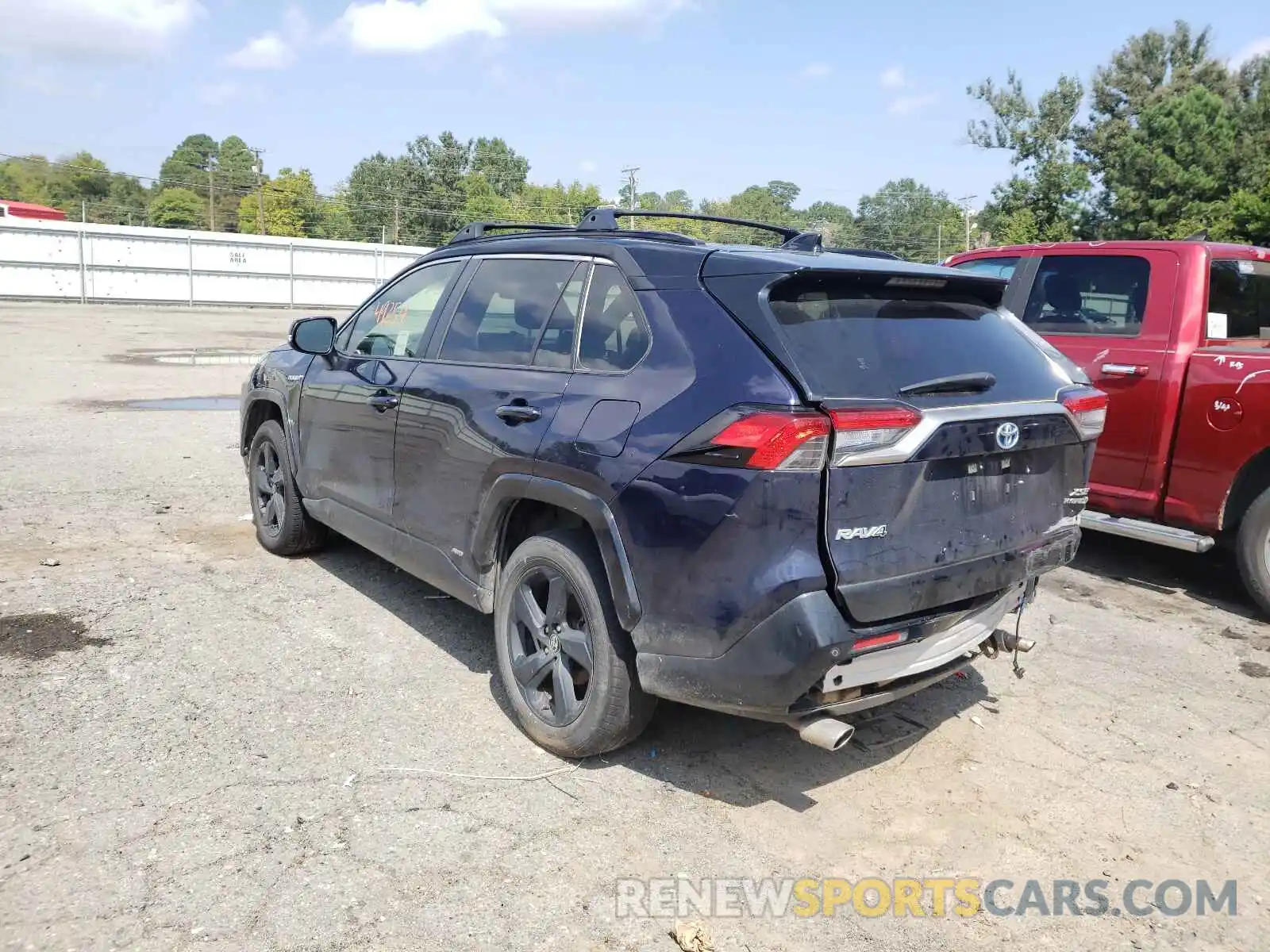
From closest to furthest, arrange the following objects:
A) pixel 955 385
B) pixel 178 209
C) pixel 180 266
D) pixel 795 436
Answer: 1. pixel 795 436
2. pixel 955 385
3. pixel 180 266
4. pixel 178 209

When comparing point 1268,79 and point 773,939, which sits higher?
point 1268,79

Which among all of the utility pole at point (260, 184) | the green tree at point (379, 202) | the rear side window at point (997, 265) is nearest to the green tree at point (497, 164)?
the green tree at point (379, 202)

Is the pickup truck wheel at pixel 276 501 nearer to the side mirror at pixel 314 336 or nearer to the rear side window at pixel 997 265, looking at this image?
the side mirror at pixel 314 336

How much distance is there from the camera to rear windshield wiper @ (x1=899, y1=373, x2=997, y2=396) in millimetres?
3098

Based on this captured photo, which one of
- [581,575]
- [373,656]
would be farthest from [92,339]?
[581,575]

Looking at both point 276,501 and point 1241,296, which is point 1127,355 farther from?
point 276,501

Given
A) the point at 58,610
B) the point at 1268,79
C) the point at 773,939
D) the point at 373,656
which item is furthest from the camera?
the point at 1268,79

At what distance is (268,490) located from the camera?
607 centimetres

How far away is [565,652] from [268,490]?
3.27 m

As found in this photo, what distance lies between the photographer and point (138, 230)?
112 ft

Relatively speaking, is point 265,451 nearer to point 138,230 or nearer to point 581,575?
point 581,575

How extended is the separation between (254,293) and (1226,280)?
1463 inches

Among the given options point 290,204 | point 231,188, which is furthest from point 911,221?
point 231,188

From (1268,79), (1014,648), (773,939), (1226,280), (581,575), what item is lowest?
(773,939)
